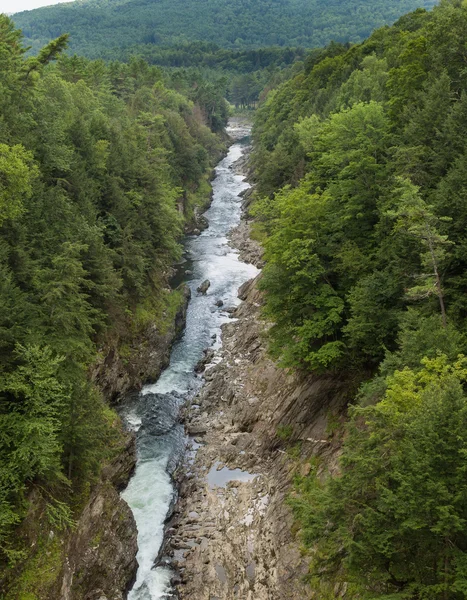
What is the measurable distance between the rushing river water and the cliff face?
1019mm

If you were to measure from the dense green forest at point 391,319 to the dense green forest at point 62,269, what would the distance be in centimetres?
1070

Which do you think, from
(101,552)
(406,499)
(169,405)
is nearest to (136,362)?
(169,405)

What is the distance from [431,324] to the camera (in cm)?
1991

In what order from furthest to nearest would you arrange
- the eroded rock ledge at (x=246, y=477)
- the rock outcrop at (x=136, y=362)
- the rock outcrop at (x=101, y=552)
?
the rock outcrop at (x=136, y=362) < the eroded rock ledge at (x=246, y=477) < the rock outcrop at (x=101, y=552)

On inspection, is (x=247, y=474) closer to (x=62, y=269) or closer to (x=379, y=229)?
(x=62, y=269)

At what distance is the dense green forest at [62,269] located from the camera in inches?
840

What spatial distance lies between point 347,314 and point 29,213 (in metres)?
19.5

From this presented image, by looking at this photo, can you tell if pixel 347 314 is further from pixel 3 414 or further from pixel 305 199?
pixel 3 414

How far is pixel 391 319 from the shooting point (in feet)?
79.5

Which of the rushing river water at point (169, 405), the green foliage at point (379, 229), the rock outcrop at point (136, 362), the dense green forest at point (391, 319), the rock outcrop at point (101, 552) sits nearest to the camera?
the dense green forest at point (391, 319)

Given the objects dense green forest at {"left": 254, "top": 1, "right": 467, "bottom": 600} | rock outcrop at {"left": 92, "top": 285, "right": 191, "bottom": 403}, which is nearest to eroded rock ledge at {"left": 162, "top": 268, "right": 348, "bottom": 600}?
dense green forest at {"left": 254, "top": 1, "right": 467, "bottom": 600}

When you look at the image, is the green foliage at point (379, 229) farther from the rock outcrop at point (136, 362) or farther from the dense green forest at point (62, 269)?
the rock outcrop at point (136, 362)

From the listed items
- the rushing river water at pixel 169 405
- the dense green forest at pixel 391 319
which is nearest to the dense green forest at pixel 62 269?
the rushing river water at pixel 169 405

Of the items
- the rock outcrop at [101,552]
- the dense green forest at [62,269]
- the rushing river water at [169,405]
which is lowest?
the rushing river water at [169,405]
